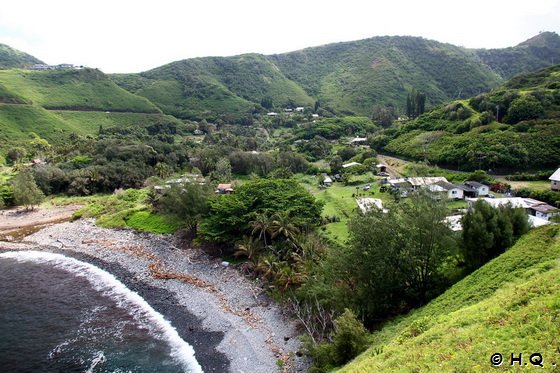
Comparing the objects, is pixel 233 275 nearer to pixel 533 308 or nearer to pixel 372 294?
pixel 372 294

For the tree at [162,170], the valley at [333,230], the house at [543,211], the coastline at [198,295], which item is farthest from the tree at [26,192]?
the house at [543,211]

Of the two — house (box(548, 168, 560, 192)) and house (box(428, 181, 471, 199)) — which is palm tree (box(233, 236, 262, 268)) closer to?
house (box(428, 181, 471, 199))

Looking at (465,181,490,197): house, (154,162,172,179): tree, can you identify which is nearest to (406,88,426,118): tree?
(465,181,490,197): house

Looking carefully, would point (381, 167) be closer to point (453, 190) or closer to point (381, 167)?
point (381, 167)

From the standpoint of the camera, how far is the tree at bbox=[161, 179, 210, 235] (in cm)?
5272

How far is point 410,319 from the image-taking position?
78.0 ft

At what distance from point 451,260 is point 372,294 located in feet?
28.1

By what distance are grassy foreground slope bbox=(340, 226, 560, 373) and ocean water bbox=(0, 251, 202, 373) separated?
1826 centimetres

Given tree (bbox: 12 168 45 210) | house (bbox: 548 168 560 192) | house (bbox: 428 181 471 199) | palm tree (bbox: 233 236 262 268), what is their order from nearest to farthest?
palm tree (bbox: 233 236 262 268)
house (bbox: 548 168 560 192)
house (bbox: 428 181 471 199)
tree (bbox: 12 168 45 210)

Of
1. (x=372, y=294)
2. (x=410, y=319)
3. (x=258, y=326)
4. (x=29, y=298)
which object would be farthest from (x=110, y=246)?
(x=410, y=319)

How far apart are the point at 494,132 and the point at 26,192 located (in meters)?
97.4

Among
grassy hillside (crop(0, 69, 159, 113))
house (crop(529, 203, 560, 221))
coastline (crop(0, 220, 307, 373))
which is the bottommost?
coastline (crop(0, 220, 307, 373))

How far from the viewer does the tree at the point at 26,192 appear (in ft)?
232

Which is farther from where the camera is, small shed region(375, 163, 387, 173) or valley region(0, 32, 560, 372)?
small shed region(375, 163, 387, 173)
